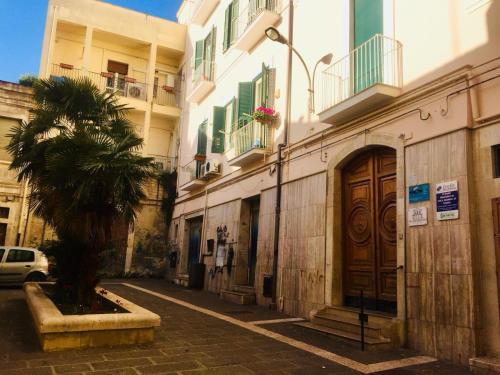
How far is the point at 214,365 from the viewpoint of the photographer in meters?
5.25

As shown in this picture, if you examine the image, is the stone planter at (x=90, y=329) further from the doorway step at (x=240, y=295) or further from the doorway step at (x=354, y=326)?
the doorway step at (x=240, y=295)

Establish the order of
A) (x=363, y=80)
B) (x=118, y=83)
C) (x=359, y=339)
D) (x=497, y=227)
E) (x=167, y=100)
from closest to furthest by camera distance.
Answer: (x=497, y=227) → (x=359, y=339) → (x=363, y=80) → (x=118, y=83) → (x=167, y=100)

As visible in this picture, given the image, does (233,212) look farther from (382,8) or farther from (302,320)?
(382,8)

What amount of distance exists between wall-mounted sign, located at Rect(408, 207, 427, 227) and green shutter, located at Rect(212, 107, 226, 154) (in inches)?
362

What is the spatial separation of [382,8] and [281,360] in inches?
262

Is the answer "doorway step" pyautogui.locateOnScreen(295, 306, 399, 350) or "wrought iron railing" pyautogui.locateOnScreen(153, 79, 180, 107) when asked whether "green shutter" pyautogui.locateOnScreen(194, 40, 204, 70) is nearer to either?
"wrought iron railing" pyautogui.locateOnScreen(153, 79, 180, 107)

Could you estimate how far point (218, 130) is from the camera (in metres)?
15.4

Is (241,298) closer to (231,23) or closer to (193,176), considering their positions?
(193,176)

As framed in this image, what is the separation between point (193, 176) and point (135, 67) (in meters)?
8.22

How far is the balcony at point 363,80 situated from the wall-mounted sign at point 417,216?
2.07 meters

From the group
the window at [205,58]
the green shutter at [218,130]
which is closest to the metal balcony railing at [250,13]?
the window at [205,58]

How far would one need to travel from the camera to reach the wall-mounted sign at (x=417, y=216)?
6741mm

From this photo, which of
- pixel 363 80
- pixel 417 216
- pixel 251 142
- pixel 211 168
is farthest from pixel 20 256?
pixel 417 216

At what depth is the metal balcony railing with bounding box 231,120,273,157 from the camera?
468 inches
